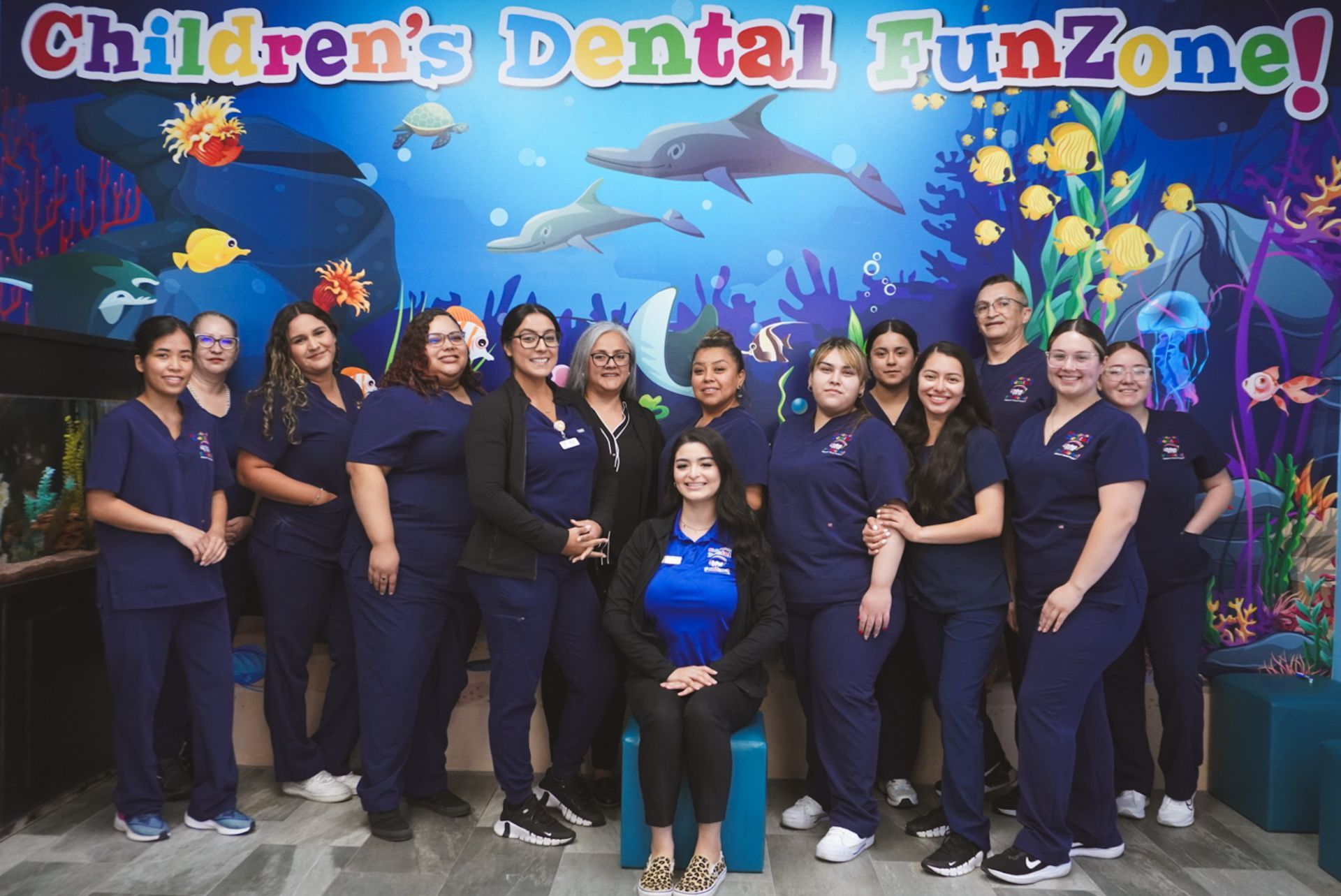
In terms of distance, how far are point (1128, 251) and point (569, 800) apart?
2.89 meters

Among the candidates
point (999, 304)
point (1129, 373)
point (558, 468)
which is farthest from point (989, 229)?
point (558, 468)

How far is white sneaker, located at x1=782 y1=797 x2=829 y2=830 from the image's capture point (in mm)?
2951

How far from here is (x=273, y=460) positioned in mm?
→ 2994

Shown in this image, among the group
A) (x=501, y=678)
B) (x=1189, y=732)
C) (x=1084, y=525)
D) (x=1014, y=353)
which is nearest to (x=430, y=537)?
(x=501, y=678)

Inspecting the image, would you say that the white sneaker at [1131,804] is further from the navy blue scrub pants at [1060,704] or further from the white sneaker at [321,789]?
the white sneaker at [321,789]

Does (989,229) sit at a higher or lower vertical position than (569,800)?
higher

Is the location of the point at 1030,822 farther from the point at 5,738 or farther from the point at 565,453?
the point at 5,738

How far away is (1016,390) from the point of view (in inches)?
125

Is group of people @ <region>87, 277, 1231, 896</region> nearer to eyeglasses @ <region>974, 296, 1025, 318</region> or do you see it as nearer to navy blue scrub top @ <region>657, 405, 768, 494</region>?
navy blue scrub top @ <region>657, 405, 768, 494</region>

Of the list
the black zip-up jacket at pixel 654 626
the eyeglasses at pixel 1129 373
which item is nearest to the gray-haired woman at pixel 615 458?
the black zip-up jacket at pixel 654 626

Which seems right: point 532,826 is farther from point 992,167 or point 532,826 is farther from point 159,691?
point 992,167

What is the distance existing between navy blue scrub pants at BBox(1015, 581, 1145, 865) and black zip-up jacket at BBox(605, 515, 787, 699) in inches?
29.6

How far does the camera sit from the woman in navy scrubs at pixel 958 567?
8.91 ft

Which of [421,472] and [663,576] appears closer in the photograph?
[663,576]
